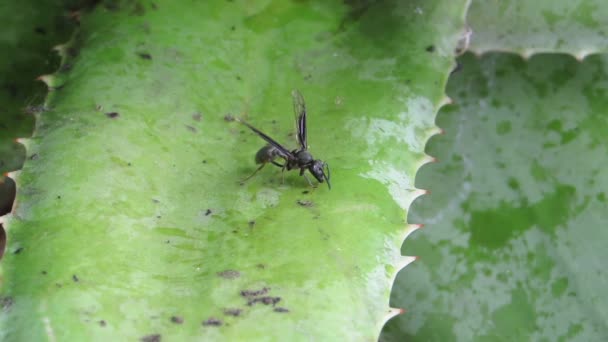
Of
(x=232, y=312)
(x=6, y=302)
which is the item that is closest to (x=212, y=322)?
(x=232, y=312)

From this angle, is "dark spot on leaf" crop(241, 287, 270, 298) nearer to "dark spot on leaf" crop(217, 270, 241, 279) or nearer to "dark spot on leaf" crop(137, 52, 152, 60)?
"dark spot on leaf" crop(217, 270, 241, 279)

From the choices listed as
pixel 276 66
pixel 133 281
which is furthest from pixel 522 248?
pixel 133 281

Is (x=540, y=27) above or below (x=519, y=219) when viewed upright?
above

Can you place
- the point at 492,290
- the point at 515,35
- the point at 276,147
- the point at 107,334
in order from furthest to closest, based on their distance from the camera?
the point at 515,35, the point at 492,290, the point at 276,147, the point at 107,334

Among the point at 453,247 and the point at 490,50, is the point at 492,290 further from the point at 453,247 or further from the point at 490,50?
the point at 490,50

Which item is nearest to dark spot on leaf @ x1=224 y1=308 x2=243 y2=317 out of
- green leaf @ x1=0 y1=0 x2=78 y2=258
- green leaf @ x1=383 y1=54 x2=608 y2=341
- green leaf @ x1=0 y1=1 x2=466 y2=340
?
green leaf @ x1=0 y1=1 x2=466 y2=340

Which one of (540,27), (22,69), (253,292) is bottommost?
(22,69)

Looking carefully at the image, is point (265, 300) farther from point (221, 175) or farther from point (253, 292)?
point (221, 175)

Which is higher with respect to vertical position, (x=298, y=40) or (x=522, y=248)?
(x=298, y=40)
